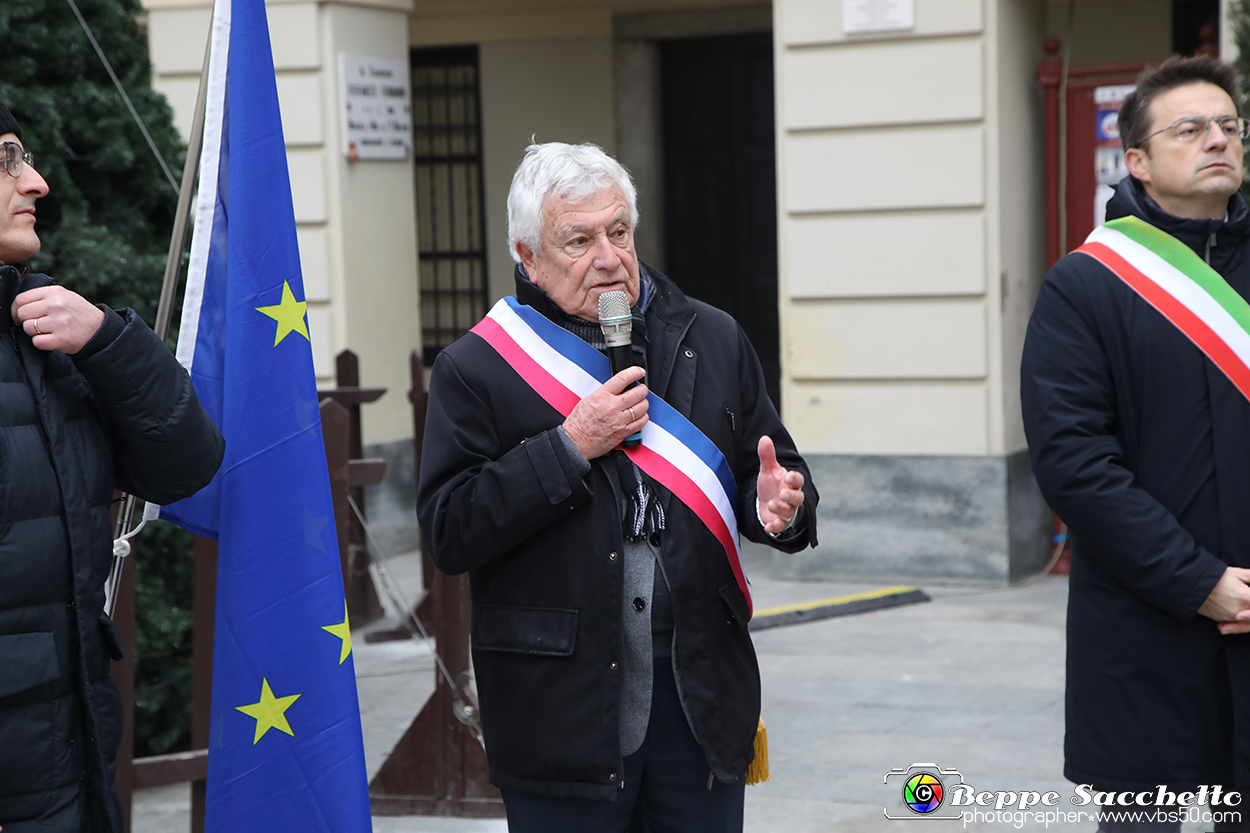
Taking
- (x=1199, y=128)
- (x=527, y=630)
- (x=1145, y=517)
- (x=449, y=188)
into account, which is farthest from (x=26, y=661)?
(x=449, y=188)

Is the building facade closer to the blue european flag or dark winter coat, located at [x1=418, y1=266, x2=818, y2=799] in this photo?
the blue european flag

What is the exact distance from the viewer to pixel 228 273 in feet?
11.4

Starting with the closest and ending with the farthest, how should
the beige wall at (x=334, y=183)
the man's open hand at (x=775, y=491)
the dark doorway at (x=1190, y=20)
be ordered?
the man's open hand at (x=775, y=491)
the beige wall at (x=334, y=183)
the dark doorway at (x=1190, y=20)

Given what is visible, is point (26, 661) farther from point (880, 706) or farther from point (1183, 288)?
point (880, 706)

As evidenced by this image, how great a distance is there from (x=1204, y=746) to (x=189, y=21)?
781 cm

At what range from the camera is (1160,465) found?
322 centimetres

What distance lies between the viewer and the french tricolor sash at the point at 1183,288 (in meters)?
3.20

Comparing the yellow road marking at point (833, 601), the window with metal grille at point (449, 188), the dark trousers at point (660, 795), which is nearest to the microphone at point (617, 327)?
the dark trousers at point (660, 795)

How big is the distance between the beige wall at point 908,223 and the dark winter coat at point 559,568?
17.1ft

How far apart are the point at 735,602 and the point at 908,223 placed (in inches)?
214

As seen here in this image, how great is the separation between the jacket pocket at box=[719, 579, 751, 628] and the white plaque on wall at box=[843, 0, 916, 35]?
5.61m

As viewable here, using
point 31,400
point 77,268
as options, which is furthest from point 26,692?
point 77,268

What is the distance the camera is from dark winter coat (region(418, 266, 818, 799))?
107 inches

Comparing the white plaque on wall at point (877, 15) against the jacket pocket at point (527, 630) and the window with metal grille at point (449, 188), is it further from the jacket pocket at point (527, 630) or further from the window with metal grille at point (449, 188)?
the jacket pocket at point (527, 630)
